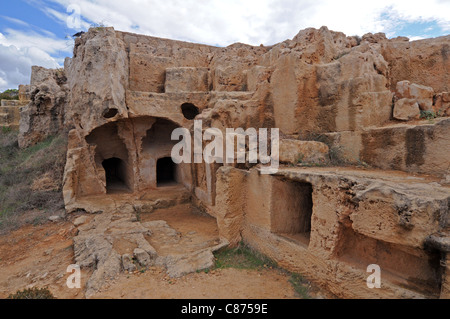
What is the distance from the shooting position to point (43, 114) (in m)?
11.5

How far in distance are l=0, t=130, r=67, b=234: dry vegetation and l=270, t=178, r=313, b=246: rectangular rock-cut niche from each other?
273 inches

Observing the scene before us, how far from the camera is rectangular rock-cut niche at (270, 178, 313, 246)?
477 cm

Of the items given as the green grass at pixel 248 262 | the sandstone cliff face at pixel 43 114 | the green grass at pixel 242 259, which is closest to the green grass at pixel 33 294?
the green grass at pixel 248 262

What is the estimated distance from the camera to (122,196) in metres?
9.36

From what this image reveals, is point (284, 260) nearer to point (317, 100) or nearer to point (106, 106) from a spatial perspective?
point (317, 100)

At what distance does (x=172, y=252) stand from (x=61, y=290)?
2078 mm

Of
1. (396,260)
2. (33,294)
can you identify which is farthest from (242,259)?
(33,294)

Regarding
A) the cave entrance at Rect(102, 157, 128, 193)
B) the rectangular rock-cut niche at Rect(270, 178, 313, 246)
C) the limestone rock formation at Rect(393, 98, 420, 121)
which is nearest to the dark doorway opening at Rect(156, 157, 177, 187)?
the cave entrance at Rect(102, 157, 128, 193)

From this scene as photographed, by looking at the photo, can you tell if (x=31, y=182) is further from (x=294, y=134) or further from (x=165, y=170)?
(x=294, y=134)

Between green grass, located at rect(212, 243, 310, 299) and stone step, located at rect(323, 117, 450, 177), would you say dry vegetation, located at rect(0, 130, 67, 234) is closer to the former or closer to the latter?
green grass, located at rect(212, 243, 310, 299)

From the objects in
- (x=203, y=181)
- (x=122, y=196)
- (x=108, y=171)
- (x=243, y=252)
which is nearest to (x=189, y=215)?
(x=203, y=181)

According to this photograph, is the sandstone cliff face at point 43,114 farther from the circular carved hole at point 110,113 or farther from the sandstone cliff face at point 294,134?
the circular carved hole at point 110,113

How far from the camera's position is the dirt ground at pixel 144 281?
3943 mm

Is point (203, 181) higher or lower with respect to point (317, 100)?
lower
